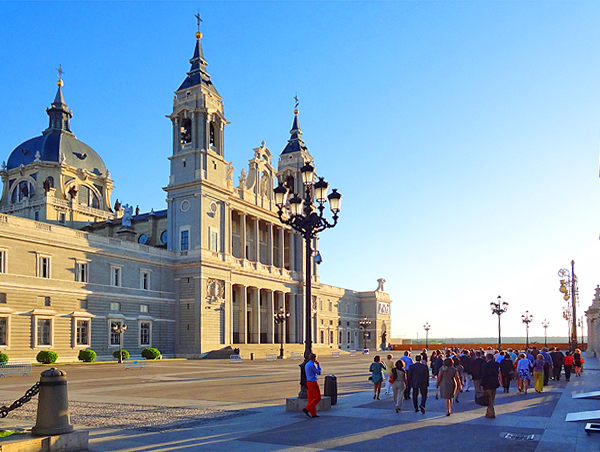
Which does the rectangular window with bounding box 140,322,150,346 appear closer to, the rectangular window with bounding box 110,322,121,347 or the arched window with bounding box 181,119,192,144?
the rectangular window with bounding box 110,322,121,347

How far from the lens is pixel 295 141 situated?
9100cm

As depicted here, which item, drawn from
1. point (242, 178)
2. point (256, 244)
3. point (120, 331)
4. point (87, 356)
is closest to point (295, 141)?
point (242, 178)

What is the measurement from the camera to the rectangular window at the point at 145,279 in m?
56.7

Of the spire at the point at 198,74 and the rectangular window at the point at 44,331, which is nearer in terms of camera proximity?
the rectangular window at the point at 44,331

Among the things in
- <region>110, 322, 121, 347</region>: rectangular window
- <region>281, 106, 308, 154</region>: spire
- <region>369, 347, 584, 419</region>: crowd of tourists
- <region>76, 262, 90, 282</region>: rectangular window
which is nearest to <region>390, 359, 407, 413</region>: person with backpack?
<region>369, 347, 584, 419</region>: crowd of tourists

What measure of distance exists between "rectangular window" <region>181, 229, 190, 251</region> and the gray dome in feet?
93.6

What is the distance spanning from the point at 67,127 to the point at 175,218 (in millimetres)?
33435

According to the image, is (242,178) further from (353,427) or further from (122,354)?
(353,427)

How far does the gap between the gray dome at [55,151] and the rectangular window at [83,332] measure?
123 feet

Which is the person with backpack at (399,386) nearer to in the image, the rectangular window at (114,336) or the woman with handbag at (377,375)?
the woman with handbag at (377,375)

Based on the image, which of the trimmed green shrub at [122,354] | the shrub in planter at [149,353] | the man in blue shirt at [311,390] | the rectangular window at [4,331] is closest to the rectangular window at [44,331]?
the rectangular window at [4,331]

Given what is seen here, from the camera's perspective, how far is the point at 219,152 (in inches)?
2621

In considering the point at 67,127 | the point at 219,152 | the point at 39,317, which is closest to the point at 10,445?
the point at 39,317

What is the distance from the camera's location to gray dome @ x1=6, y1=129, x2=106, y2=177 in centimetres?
8056
